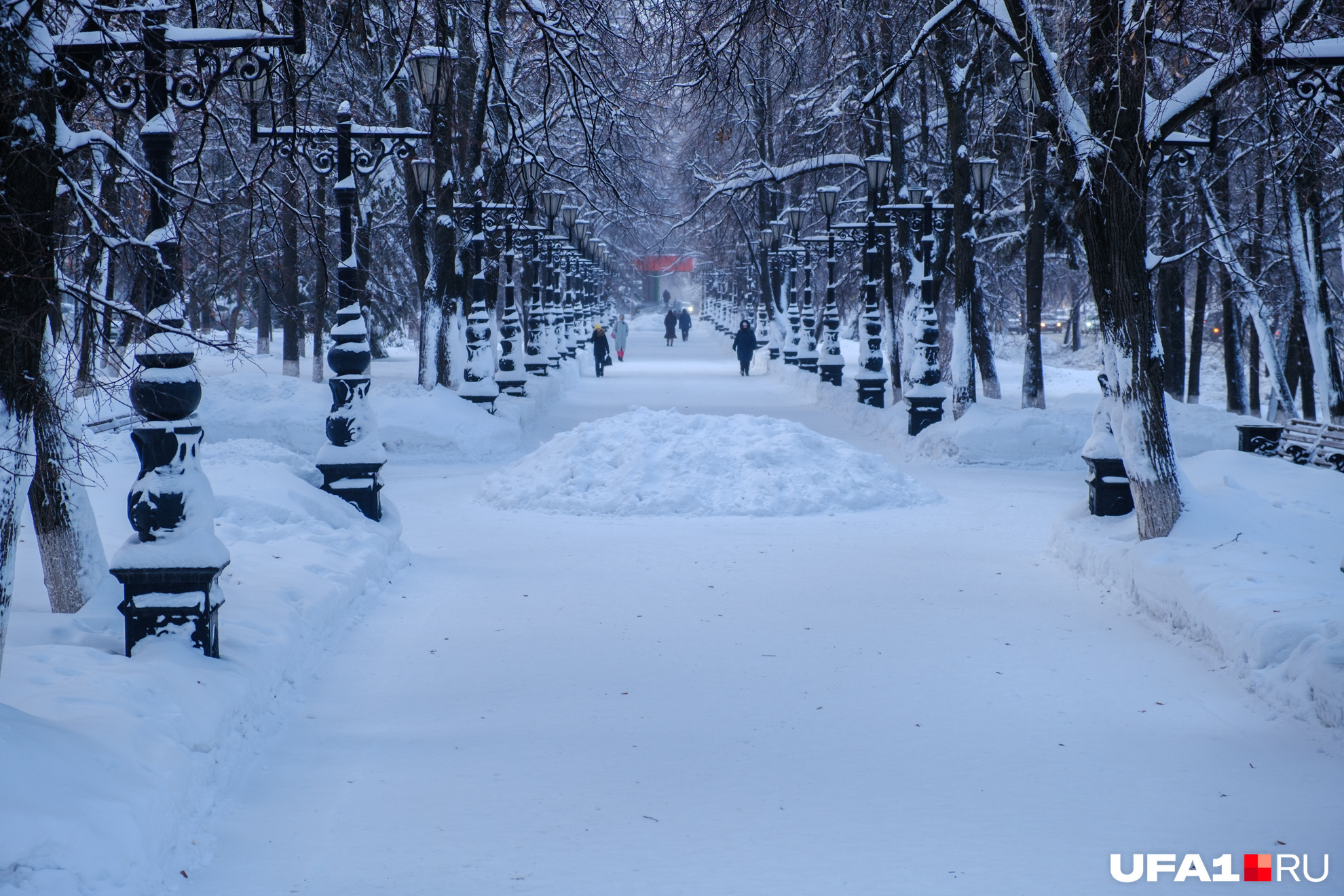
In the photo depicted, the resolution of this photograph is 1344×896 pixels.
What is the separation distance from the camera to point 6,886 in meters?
3.47

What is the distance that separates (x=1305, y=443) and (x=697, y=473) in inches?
294

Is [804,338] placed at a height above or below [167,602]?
above

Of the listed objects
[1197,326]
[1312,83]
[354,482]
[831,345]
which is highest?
[1312,83]

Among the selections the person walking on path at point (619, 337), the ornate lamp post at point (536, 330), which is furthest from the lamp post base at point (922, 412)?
the person walking on path at point (619, 337)

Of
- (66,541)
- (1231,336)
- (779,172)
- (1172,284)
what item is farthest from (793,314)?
(66,541)

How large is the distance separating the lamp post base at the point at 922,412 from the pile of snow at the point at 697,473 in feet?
15.0

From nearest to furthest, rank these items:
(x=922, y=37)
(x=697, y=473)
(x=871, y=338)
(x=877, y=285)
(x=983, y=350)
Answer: (x=922, y=37), (x=697, y=473), (x=871, y=338), (x=983, y=350), (x=877, y=285)

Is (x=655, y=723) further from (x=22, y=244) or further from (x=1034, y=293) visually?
(x=1034, y=293)

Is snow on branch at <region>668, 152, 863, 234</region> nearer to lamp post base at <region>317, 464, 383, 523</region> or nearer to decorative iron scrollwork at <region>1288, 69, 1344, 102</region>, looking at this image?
lamp post base at <region>317, 464, 383, 523</region>

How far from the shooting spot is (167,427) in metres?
5.71

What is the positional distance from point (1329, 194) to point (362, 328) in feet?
60.4

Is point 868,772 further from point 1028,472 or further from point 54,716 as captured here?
point 1028,472

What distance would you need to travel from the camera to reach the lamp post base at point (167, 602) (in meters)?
5.72

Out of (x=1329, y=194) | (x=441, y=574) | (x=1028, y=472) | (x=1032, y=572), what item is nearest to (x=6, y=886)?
(x=441, y=574)
